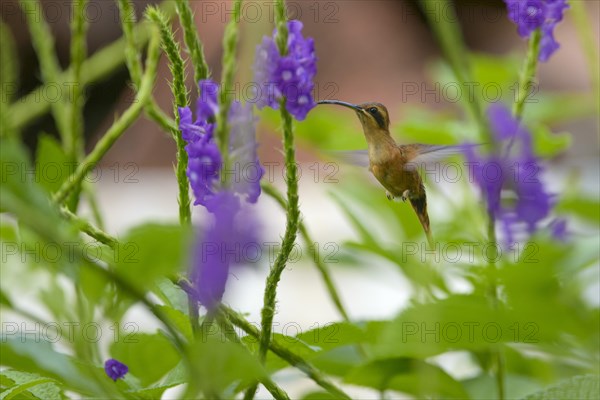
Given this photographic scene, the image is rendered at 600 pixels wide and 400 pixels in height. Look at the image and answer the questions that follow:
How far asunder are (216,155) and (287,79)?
0.18 ft

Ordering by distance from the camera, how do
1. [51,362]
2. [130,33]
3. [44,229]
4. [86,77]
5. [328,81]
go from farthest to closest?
[328,81]
[86,77]
[130,33]
[51,362]
[44,229]

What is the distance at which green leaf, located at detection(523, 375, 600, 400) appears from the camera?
0.52m

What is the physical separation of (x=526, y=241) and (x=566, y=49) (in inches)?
105

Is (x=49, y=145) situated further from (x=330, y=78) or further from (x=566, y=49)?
(x=566, y=49)

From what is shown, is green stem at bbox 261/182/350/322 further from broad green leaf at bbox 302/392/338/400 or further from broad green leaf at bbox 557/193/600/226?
broad green leaf at bbox 557/193/600/226

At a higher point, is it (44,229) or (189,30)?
(189,30)

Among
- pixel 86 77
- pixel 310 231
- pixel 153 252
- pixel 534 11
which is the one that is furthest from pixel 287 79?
pixel 310 231

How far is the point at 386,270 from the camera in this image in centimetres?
98

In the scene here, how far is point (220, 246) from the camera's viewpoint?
0.40 metres

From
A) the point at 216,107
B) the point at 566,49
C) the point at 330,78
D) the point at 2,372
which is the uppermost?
the point at 566,49

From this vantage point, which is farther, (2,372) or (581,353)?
(581,353)

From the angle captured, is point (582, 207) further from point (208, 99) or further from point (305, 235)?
point (208, 99)

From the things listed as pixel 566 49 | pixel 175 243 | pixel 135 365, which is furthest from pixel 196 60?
pixel 566 49

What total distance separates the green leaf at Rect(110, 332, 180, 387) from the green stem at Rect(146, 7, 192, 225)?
17cm
